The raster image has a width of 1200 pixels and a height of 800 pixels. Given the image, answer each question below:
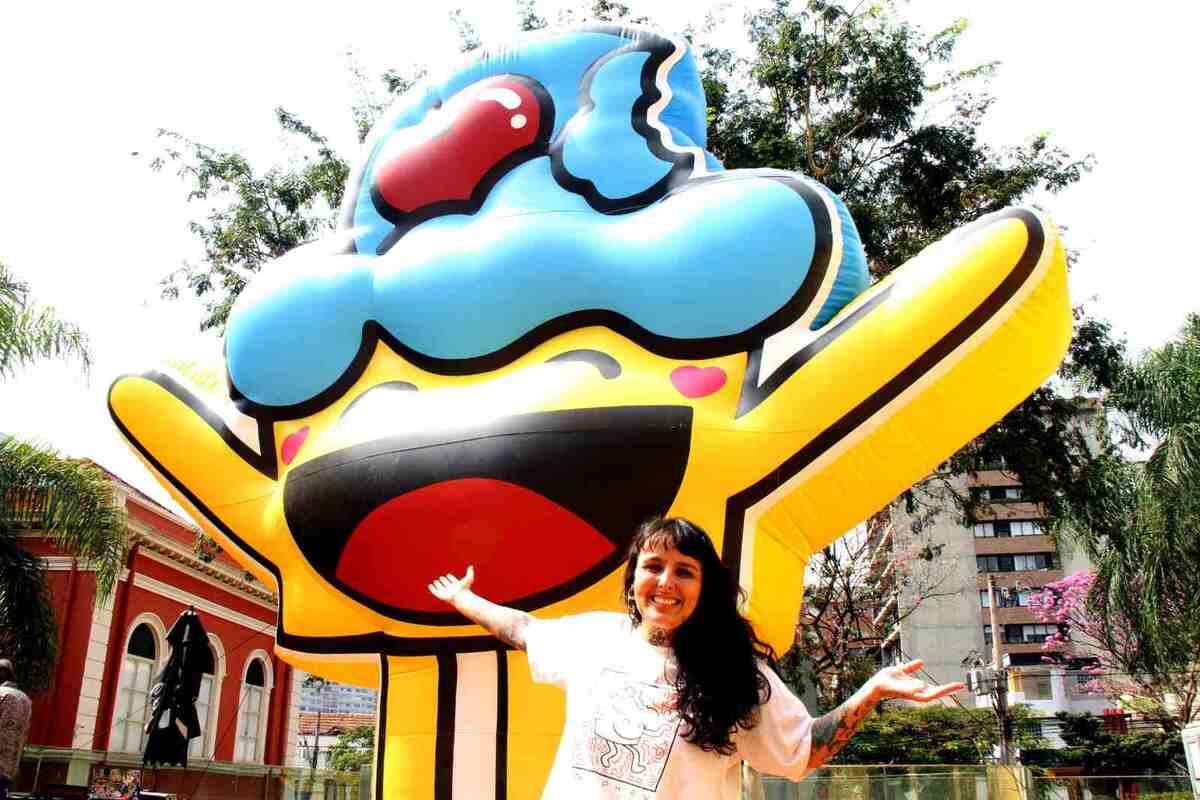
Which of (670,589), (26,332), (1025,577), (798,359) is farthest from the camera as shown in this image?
(1025,577)

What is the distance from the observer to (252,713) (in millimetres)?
16234

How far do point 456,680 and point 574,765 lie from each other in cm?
194

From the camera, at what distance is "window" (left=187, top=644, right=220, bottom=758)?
14.5m

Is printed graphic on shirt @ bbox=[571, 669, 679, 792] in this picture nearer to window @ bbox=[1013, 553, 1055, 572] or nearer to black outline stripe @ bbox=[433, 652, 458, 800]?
black outline stripe @ bbox=[433, 652, 458, 800]

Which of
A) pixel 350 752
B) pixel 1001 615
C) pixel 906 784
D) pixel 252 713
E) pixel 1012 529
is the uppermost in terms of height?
pixel 1012 529

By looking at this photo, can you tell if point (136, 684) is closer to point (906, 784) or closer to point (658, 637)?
point (906, 784)

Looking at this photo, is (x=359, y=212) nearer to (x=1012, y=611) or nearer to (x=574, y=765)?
(x=574, y=765)

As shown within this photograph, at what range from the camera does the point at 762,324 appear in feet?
12.2

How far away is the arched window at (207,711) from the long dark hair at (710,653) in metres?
13.9

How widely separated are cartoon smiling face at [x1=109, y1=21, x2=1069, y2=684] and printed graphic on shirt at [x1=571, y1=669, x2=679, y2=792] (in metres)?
1.58

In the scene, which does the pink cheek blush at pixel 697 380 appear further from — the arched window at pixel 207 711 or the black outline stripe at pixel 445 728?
the arched window at pixel 207 711

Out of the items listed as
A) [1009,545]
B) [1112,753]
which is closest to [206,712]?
[1112,753]

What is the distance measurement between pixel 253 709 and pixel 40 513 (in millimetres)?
7733

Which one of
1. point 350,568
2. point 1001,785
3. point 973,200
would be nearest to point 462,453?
point 350,568
